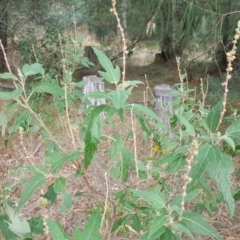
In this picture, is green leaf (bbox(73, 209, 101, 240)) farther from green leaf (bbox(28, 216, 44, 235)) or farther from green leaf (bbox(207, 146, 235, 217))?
green leaf (bbox(28, 216, 44, 235))

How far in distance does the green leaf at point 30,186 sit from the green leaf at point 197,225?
40 cm

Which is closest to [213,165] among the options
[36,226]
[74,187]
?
[36,226]

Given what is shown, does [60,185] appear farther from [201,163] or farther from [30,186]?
[201,163]

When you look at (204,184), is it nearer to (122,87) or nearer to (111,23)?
(122,87)

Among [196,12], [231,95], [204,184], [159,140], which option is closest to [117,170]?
[204,184]

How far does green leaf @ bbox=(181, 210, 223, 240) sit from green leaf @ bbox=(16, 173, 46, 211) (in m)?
0.40

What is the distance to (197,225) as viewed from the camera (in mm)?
922

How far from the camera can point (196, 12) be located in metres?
3.62

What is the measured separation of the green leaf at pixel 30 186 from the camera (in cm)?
105

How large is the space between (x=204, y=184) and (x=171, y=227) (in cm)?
32

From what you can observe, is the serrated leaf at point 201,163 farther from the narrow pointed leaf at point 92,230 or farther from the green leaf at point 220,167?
the narrow pointed leaf at point 92,230

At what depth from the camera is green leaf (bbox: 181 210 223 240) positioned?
91 centimetres

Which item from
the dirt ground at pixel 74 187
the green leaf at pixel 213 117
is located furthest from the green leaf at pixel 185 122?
the dirt ground at pixel 74 187

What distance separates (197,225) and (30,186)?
17.8 inches
